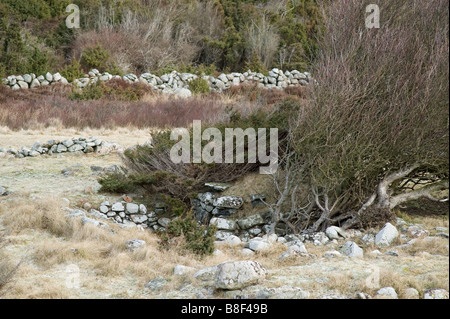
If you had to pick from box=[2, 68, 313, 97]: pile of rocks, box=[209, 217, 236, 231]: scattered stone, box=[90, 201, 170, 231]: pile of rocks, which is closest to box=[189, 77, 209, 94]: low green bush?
box=[2, 68, 313, 97]: pile of rocks

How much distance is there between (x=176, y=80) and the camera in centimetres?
2097

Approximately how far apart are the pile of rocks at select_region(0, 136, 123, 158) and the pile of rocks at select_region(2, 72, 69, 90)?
8.18 meters

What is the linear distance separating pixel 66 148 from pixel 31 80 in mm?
9077

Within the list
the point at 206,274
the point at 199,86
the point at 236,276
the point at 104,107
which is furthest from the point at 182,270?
the point at 199,86

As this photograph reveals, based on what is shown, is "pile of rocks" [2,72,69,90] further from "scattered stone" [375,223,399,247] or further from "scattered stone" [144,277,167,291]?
"scattered stone" [375,223,399,247]

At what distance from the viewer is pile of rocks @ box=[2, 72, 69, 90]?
59.2ft

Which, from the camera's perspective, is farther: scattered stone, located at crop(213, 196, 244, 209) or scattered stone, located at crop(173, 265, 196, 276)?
scattered stone, located at crop(213, 196, 244, 209)

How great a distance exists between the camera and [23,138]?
11859 mm

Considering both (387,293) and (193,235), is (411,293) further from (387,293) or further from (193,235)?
(193,235)

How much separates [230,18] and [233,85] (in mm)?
8460
